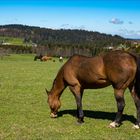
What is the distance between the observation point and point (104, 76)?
1083 cm

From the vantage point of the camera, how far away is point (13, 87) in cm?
2139

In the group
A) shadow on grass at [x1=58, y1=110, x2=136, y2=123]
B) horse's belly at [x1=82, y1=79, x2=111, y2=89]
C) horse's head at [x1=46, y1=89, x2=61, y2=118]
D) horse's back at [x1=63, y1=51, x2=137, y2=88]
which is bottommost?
shadow on grass at [x1=58, y1=110, x2=136, y2=123]

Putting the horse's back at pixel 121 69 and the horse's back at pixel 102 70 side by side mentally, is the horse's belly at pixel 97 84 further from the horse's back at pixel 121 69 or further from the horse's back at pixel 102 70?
the horse's back at pixel 121 69

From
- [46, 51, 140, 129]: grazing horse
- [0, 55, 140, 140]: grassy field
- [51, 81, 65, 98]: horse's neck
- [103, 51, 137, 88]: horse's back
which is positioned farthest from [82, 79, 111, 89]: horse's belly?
[0, 55, 140, 140]: grassy field

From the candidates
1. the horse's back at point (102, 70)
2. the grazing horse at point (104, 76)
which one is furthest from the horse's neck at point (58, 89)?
the horse's back at point (102, 70)

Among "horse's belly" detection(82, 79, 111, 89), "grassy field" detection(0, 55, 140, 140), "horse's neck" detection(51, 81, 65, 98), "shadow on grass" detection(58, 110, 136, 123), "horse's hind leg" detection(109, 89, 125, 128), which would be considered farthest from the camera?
"shadow on grass" detection(58, 110, 136, 123)

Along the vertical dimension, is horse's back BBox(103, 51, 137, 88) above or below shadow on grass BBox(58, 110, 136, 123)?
above

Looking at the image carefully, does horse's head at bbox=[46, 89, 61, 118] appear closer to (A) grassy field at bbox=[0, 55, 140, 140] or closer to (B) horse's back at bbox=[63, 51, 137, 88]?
(A) grassy field at bbox=[0, 55, 140, 140]

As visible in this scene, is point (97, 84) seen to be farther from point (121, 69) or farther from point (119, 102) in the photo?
point (121, 69)

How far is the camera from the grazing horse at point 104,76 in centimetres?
1039

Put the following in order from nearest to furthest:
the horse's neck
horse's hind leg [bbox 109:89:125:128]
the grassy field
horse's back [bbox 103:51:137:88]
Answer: the grassy field, horse's back [bbox 103:51:137:88], horse's hind leg [bbox 109:89:125:128], the horse's neck

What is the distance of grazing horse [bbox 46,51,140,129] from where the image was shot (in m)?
10.4

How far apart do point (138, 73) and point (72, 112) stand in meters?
3.81

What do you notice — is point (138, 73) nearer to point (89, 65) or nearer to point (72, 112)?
point (89, 65)
